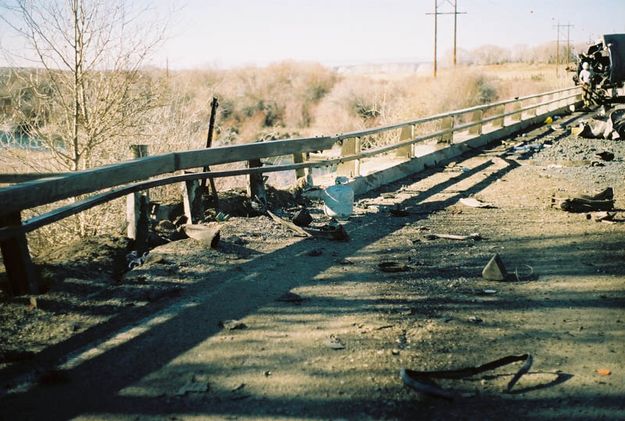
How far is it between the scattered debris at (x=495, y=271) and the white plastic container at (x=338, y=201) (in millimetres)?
2976

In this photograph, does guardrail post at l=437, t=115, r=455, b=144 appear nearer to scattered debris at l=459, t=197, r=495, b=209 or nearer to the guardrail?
the guardrail

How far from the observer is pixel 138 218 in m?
5.79

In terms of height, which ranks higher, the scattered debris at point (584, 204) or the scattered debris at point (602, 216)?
the scattered debris at point (584, 204)

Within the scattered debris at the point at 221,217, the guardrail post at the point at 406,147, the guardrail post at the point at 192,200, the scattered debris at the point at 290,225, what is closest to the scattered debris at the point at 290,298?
the scattered debris at the point at 290,225

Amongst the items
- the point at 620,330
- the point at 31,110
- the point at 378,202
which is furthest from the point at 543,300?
the point at 31,110

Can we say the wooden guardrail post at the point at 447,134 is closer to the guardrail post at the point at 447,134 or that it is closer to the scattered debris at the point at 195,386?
the guardrail post at the point at 447,134

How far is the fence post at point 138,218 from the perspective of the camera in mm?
5723

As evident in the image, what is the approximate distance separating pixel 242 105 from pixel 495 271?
62.7 m

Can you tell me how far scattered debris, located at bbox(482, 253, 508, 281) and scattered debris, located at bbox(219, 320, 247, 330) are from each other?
2393 millimetres

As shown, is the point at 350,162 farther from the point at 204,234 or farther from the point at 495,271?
the point at 495,271

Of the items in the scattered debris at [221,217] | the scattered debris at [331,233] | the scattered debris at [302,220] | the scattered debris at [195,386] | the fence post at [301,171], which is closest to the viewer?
the scattered debris at [195,386]

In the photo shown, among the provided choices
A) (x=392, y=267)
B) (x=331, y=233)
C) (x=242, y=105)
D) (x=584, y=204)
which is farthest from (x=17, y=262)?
(x=242, y=105)

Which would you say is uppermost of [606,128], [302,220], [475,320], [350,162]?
[606,128]

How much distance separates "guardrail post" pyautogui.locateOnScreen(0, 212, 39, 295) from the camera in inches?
162
